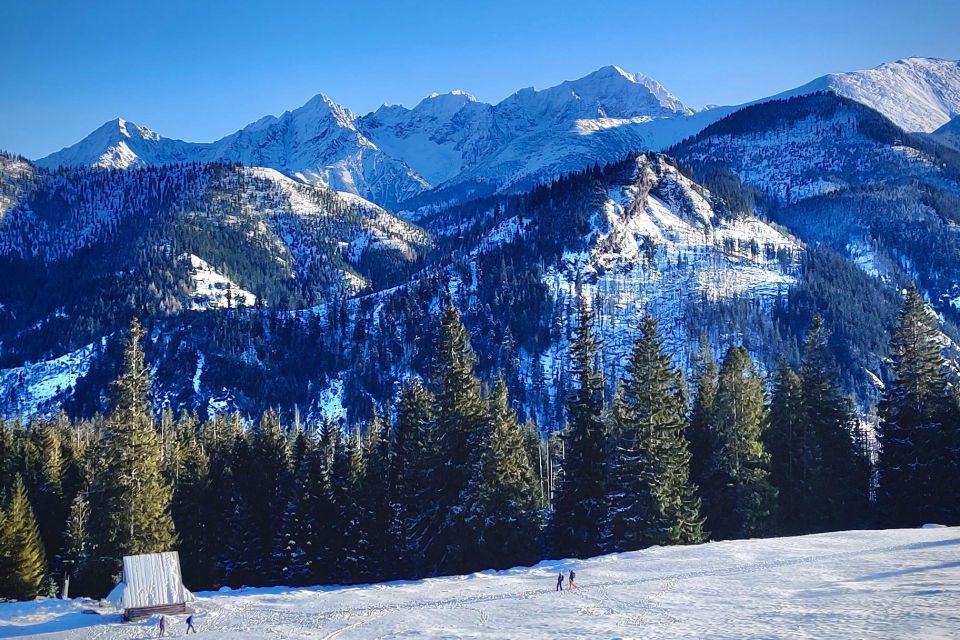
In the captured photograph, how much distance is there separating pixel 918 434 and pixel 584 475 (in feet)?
91.0

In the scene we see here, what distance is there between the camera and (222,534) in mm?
73688

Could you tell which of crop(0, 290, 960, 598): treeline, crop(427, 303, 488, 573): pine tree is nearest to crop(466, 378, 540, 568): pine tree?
crop(0, 290, 960, 598): treeline

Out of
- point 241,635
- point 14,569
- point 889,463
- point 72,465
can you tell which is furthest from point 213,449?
point 889,463

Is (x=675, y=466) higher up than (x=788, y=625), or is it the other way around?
(x=675, y=466)

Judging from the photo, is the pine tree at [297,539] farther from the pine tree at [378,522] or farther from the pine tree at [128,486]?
the pine tree at [128,486]

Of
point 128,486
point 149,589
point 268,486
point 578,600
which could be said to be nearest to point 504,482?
point 578,600

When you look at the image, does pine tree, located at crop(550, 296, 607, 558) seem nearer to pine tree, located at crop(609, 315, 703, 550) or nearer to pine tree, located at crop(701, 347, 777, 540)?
pine tree, located at crop(609, 315, 703, 550)

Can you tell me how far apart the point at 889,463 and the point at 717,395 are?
50.6 ft

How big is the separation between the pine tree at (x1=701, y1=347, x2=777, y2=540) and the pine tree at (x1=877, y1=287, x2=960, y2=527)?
35.2 feet

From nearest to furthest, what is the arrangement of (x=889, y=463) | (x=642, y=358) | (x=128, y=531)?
(x=128, y=531)
(x=642, y=358)
(x=889, y=463)

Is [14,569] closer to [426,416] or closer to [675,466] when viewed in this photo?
[426,416]

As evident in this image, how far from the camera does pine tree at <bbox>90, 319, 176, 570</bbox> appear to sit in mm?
52781

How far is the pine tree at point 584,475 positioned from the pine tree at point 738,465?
9.90m

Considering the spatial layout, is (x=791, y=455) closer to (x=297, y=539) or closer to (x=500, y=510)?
(x=500, y=510)
